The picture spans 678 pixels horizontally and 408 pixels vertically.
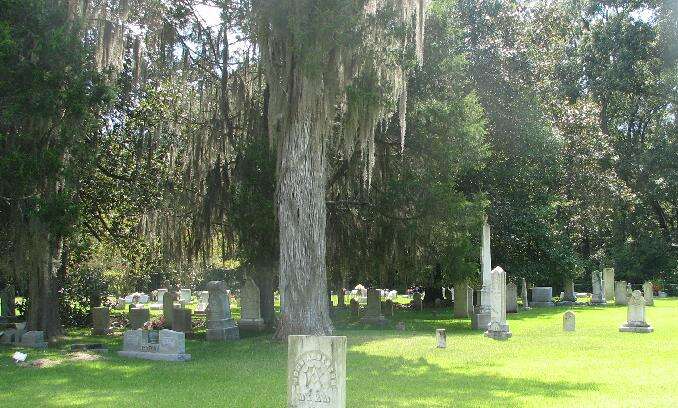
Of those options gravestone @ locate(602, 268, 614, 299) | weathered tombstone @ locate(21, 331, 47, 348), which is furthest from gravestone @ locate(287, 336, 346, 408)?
gravestone @ locate(602, 268, 614, 299)

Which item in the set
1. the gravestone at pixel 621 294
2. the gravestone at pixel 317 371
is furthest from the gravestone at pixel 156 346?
the gravestone at pixel 621 294

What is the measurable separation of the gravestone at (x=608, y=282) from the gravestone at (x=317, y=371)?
2987 cm

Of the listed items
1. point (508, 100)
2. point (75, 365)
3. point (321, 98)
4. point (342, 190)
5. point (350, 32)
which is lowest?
point (75, 365)

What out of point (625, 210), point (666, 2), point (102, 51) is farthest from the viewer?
point (625, 210)

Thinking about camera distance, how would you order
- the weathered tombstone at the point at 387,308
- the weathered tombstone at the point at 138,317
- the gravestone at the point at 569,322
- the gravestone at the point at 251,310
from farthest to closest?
the weathered tombstone at the point at 387,308 → the weathered tombstone at the point at 138,317 → the gravestone at the point at 251,310 → the gravestone at the point at 569,322

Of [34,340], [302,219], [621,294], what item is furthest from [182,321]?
[621,294]

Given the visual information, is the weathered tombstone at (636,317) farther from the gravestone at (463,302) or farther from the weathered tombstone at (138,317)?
the weathered tombstone at (138,317)

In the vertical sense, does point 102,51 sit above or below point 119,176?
above

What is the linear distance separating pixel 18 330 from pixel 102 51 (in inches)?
285

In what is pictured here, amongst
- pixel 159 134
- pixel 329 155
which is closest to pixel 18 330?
pixel 159 134

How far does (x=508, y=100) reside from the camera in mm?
27828

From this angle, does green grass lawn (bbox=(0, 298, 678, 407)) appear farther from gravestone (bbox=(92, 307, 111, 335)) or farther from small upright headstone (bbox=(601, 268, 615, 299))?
small upright headstone (bbox=(601, 268, 615, 299))

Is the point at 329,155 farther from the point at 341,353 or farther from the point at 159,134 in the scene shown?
the point at 341,353

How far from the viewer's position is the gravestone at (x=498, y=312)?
1711 cm
